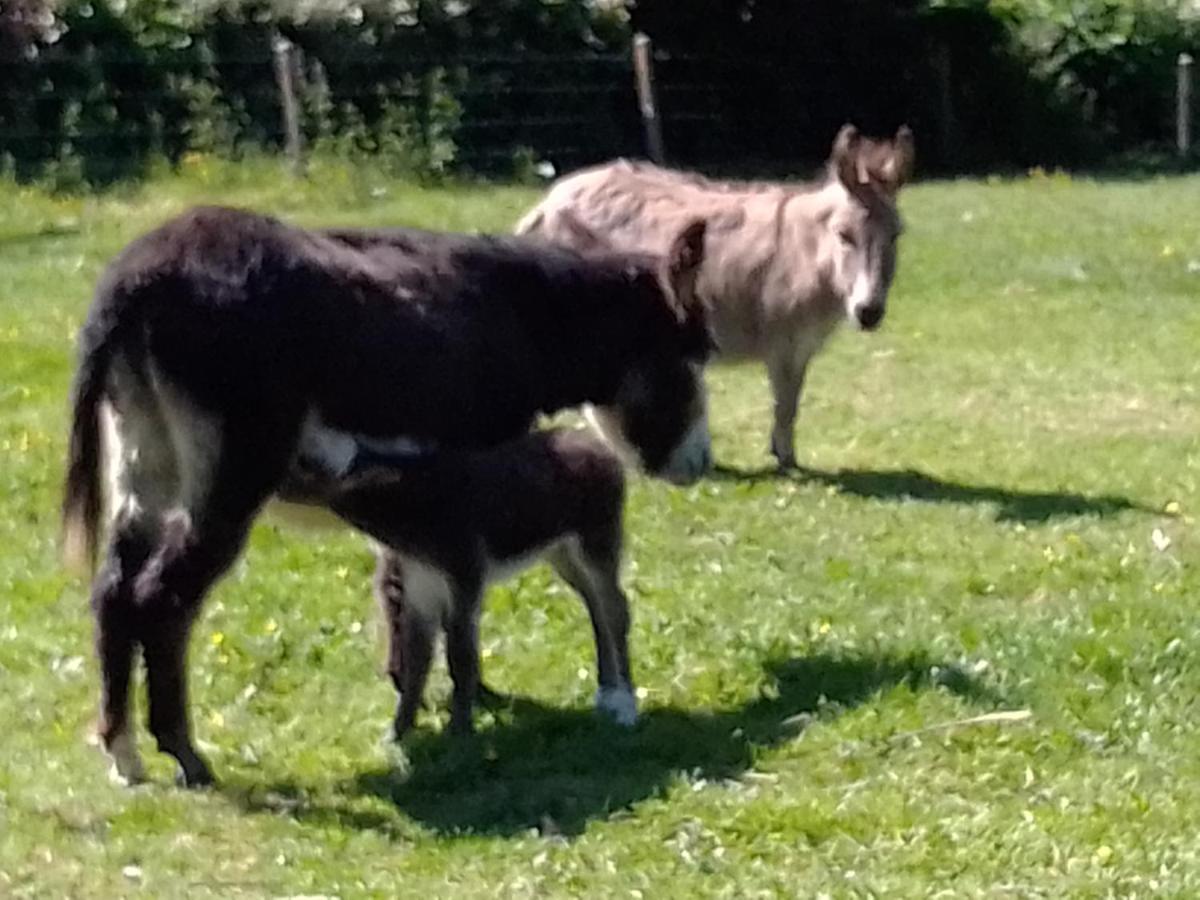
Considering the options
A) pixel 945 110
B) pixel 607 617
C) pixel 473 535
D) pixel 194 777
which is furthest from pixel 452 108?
pixel 194 777

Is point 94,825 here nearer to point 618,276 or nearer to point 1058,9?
point 618,276

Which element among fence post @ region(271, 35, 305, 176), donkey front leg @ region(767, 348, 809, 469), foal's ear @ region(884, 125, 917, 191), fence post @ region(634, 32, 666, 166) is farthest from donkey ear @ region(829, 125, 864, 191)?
fence post @ region(634, 32, 666, 166)

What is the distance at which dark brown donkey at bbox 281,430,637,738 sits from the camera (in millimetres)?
6109

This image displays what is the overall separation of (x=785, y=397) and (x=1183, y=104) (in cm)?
1685

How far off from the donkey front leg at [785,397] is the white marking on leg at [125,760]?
14.6 ft

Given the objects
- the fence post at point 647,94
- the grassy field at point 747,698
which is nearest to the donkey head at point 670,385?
the grassy field at point 747,698

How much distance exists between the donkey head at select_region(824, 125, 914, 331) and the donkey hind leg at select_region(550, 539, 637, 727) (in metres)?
3.24

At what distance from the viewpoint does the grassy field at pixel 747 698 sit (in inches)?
214

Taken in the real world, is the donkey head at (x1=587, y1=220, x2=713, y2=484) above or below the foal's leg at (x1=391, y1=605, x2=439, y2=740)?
above

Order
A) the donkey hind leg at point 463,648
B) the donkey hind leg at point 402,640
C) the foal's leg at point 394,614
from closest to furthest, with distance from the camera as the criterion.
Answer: the donkey hind leg at point 463,648 < the donkey hind leg at point 402,640 < the foal's leg at point 394,614

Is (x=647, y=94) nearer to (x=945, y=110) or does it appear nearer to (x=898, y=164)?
(x=945, y=110)

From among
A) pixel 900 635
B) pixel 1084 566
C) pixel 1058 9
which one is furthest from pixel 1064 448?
pixel 1058 9

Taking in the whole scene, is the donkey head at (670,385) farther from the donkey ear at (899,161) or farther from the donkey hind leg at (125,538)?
the donkey ear at (899,161)

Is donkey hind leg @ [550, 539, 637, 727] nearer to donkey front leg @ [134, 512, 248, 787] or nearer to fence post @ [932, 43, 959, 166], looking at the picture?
donkey front leg @ [134, 512, 248, 787]
